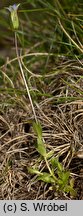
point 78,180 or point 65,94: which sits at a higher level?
point 65,94

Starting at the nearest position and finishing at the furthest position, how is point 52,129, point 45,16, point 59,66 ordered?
1. point 52,129
2. point 59,66
3. point 45,16

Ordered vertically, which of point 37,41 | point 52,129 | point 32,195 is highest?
point 37,41

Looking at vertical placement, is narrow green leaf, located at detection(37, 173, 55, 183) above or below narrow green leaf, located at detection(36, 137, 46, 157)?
below

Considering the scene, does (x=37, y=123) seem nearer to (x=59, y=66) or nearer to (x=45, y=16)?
(x=59, y=66)

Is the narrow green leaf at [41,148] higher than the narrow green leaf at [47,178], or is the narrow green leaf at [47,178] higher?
the narrow green leaf at [41,148]

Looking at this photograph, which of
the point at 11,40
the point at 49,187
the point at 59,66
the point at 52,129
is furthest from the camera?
the point at 11,40

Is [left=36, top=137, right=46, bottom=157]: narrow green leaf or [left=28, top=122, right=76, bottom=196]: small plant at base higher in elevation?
[left=36, top=137, right=46, bottom=157]: narrow green leaf

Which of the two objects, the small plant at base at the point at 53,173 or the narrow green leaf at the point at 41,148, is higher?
the narrow green leaf at the point at 41,148

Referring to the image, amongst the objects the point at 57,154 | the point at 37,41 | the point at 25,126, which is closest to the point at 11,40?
the point at 37,41
